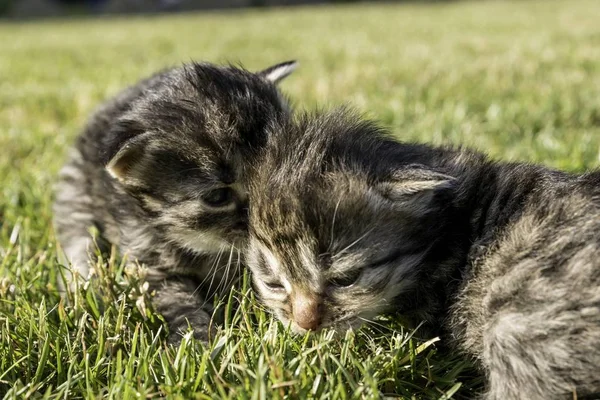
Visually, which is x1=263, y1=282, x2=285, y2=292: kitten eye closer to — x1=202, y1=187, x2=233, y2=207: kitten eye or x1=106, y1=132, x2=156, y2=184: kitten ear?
x1=202, y1=187, x2=233, y2=207: kitten eye

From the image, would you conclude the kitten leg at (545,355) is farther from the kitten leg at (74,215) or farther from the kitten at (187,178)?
the kitten leg at (74,215)

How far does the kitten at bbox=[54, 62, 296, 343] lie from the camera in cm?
280

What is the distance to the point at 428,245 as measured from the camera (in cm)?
248

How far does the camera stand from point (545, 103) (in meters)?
5.24

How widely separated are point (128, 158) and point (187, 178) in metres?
0.31

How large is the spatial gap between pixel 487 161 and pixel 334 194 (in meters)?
0.86

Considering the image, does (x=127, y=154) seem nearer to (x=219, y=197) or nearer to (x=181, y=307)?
(x=219, y=197)

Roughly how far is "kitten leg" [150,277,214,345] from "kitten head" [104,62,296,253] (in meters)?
0.20

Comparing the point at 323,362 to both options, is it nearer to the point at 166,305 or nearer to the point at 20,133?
the point at 166,305

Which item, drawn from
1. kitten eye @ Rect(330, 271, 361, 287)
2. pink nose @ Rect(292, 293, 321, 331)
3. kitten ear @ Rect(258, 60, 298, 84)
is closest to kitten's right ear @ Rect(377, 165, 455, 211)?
kitten eye @ Rect(330, 271, 361, 287)

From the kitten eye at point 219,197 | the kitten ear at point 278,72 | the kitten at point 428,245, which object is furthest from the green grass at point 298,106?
the kitten eye at point 219,197

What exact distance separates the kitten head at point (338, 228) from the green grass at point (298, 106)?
0.13 meters

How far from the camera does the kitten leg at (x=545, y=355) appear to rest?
1907 millimetres

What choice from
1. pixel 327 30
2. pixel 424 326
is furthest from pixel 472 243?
pixel 327 30
